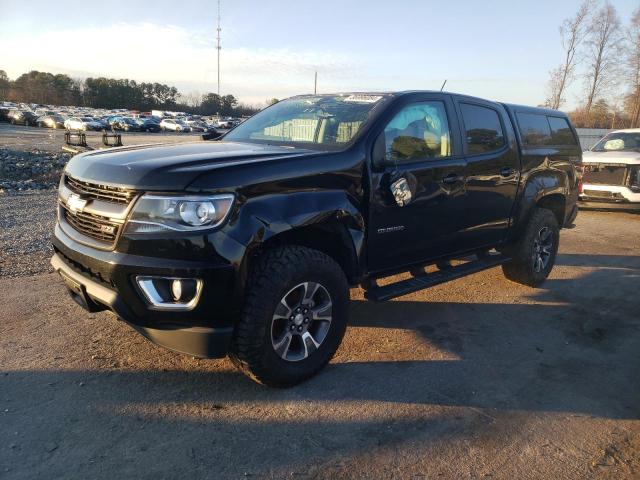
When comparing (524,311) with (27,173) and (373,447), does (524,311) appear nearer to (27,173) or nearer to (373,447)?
(373,447)

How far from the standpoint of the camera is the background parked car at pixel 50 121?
47875 millimetres

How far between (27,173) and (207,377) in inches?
513

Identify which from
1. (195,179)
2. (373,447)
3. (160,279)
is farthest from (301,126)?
(373,447)

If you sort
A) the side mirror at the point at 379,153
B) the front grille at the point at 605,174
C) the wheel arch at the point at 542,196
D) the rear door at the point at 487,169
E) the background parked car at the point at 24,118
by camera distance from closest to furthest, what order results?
the side mirror at the point at 379,153 < the rear door at the point at 487,169 < the wheel arch at the point at 542,196 < the front grille at the point at 605,174 < the background parked car at the point at 24,118

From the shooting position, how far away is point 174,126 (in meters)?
56.0

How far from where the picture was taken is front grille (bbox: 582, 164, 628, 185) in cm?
1056

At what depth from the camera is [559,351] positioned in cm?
401

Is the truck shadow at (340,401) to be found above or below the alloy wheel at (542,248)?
below

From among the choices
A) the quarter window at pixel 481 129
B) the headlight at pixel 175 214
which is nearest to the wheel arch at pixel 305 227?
the headlight at pixel 175 214

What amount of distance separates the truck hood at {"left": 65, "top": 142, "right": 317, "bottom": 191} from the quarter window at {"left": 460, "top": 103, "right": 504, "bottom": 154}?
1798mm

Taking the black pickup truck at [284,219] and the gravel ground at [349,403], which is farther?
the black pickup truck at [284,219]

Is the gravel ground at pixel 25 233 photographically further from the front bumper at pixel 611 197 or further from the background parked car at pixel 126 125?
the background parked car at pixel 126 125

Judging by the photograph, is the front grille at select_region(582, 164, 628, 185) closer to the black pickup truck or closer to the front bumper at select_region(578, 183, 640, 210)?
the front bumper at select_region(578, 183, 640, 210)

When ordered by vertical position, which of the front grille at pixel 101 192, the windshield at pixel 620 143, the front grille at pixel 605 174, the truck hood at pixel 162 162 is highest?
the windshield at pixel 620 143
